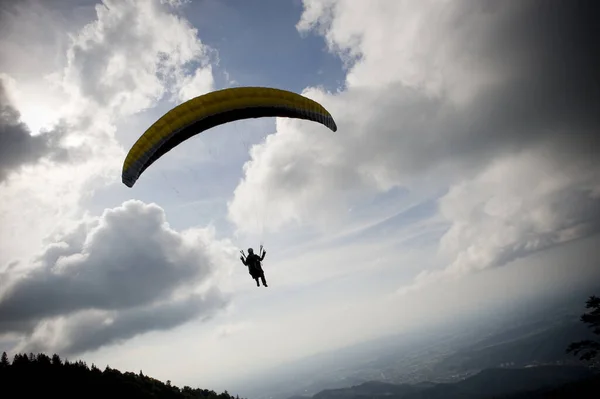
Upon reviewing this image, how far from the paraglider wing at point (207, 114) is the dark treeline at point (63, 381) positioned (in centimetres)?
4921

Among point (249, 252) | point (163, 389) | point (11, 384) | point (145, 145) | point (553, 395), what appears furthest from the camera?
point (553, 395)

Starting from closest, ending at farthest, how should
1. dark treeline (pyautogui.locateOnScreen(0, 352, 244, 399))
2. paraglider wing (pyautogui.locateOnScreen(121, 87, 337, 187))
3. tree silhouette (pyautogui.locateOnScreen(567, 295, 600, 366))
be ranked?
paraglider wing (pyautogui.locateOnScreen(121, 87, 337, 187))
tree silhouette (pyautogui.locateOnScreen(567, 295, 600, 366))
dark treeline (pyautogui.locateOnScreen(0, 352, 244, 399))

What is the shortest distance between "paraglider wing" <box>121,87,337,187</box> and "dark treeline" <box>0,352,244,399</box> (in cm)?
4921

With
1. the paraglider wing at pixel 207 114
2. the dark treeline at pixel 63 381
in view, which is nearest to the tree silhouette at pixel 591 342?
the paraglider wing at pixel 207 114

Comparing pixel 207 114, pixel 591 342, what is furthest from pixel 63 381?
pixel 591 342

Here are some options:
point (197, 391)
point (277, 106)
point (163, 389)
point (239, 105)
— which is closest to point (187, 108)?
point (239, 105)

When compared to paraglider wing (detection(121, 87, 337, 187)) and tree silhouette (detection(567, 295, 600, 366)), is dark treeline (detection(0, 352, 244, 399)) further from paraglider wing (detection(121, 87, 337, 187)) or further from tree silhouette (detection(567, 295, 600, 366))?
tree silhouette (detection(567, 295, 600, 366))

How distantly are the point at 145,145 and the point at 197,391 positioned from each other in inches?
3248

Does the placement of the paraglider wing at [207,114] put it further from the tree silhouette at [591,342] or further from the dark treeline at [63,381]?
the dark treeline at [63,381]

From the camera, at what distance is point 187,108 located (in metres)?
15.0

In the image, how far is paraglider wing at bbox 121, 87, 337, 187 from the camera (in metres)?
14.9

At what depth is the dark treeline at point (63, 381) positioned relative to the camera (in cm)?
4574

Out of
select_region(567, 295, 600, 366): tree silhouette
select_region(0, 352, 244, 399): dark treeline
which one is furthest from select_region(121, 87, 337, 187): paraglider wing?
select_region(0, 352, 244, 399): dark treeline

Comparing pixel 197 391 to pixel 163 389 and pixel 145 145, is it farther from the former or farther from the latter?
pixel 145 145
